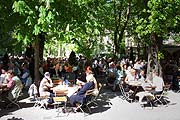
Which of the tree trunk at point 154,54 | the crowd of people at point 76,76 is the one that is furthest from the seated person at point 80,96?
the tree trunk at point 154,54

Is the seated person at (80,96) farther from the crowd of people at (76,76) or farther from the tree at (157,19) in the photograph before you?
the tree at (157,19)

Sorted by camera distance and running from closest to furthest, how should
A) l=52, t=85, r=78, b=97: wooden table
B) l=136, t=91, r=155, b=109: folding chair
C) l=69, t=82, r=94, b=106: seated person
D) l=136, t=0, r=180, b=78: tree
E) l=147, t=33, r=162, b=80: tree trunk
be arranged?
l=69, t=82, r=94, b=106: seated person → l=52, t=85, r=78, b=97: wooden table → l=136, t=91, r=155, b=109: folding chair → l=136, t=0, r=180, b=78: tree → l=147, t=33, r=162, b=80: tree trunk

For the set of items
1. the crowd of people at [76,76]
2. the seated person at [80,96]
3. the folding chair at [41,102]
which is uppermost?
the crowd of people at [76,76]

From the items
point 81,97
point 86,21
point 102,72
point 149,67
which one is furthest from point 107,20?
point 81,97

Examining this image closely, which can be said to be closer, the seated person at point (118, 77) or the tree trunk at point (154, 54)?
the seated person at point (118, 77)

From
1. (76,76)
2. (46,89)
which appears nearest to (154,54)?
(76,76)

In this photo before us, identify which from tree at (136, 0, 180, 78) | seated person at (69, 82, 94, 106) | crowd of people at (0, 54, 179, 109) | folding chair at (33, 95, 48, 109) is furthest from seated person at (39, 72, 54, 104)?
tree at (136, 0, 180, 78)

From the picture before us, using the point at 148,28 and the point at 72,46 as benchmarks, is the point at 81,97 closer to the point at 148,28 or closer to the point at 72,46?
the point at 72,46

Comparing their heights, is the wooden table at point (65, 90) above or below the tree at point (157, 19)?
below

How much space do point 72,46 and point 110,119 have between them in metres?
4.40

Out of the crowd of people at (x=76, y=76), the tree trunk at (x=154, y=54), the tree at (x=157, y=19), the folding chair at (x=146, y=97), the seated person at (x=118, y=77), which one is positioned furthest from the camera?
the tree trunk at (x=154, y=54)

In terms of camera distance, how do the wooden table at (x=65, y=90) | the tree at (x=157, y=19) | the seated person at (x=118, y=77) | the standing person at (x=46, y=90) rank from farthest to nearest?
the seated person at (x=118, y=77) < the tree at (x=157, y=19) < the standing person at (x=46, y=90) < the wooden table at (x=65, y=90)

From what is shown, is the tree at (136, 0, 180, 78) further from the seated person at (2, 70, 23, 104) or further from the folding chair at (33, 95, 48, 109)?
the seated person at (2, 70, 23, 104)

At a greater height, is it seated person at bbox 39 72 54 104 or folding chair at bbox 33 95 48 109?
seated person at bbox 39 72 54 104
